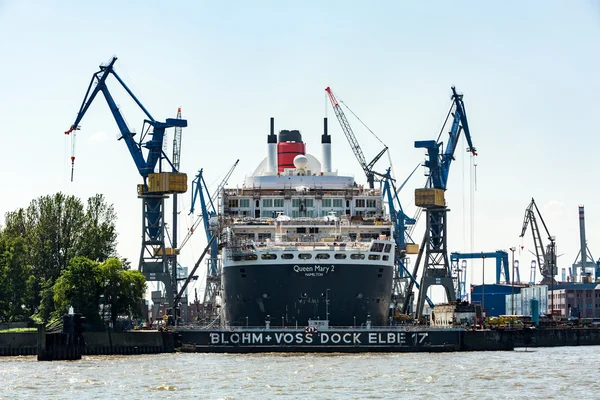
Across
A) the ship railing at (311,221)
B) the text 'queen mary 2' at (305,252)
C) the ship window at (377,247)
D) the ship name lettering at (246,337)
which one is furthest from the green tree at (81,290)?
the ship window at (377,247)

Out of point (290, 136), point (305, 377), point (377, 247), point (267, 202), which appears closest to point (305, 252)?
point (377, 247)

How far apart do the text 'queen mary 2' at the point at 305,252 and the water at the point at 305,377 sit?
22.9 ft

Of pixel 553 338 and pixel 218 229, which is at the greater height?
pixel 218 229

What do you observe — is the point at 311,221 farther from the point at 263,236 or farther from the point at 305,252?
the point at 305,252

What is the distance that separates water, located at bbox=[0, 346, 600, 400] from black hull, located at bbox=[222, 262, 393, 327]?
6455 mm

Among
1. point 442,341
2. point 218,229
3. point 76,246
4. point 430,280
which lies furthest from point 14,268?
point 430,280

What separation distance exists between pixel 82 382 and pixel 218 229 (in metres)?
41.0

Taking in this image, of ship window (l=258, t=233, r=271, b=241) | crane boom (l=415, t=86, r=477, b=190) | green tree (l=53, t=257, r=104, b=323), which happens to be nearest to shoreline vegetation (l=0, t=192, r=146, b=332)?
green tree (l=53, t=257, r=104, b=323)

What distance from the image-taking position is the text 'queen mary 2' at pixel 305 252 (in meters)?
97.8

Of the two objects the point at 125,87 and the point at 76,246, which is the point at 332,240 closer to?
the point at 76,246

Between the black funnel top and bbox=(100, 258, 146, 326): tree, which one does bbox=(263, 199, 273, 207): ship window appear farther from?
the black funnel top

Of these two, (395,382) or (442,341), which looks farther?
(442,341)

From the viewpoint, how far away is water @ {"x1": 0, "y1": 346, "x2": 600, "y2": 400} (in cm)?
6375

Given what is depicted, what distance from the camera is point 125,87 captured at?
130 metres
